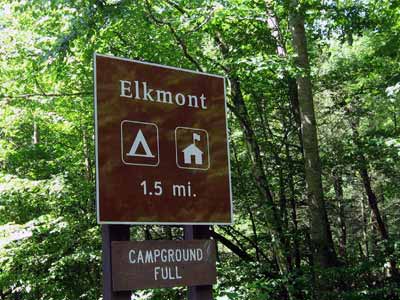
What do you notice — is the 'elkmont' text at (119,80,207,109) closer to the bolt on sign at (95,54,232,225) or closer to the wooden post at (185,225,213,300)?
the bolt on sign at (95,54,232,225)

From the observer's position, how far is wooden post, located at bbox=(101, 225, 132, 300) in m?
2.76

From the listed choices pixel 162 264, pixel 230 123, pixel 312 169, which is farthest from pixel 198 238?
pixel 230 123

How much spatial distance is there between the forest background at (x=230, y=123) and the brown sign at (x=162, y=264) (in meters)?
2.81

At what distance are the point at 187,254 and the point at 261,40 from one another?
7.67 m

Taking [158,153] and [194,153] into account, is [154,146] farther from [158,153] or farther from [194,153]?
[194,153]

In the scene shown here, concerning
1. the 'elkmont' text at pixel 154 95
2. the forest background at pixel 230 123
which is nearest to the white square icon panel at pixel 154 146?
the 'elkmont' text at pixel 154 95

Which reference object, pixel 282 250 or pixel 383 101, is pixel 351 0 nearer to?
pixel 282 250

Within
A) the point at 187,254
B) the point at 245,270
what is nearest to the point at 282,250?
the point at 245,270

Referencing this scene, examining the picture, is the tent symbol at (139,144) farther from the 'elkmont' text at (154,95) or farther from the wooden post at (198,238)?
the wooden post at (198,238)

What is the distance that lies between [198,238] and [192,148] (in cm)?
61

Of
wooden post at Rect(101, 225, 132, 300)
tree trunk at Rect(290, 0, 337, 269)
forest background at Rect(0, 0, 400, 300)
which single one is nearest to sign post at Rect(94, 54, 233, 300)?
wooden post at Rect(101, 225, 132, 300)

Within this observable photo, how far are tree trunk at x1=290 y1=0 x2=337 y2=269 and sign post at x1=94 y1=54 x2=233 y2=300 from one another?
16.2 ft

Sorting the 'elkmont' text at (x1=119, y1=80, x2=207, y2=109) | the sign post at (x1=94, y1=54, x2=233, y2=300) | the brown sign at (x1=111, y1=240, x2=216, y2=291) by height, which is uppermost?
the 'elkmont' text at (x1=119, y1=80, x2=207, y2=109)

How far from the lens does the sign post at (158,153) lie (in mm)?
2832
